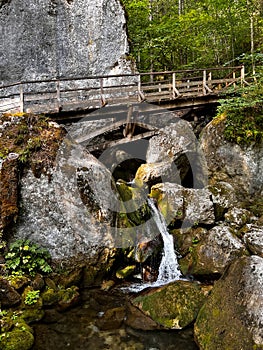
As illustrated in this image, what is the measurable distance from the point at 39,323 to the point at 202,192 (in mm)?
7096

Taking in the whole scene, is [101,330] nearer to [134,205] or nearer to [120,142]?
[134,205]

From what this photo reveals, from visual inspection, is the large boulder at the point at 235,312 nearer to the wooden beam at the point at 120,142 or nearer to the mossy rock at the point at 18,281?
the mossy rock at the point at 18,281

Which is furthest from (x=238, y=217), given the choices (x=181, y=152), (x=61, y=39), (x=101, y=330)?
(x=61, y=39)

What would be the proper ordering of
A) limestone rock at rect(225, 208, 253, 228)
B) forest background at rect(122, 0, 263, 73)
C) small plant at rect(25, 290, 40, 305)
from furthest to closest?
forest background at rect(122, 0, 263, 73), limestone rock at rect(225, 208, 253, 228), small plant at rect(25, 290, 40, 305)

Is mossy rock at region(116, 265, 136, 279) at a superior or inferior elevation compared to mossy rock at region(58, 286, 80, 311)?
inferior

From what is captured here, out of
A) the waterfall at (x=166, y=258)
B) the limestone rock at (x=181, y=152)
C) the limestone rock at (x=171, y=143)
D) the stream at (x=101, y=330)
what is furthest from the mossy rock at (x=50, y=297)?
the limestone rock at (x=171, y=143)

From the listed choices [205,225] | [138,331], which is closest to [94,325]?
[138,331]

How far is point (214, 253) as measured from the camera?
9406mm

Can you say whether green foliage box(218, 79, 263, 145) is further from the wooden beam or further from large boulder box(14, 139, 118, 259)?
large boulder box(14, 139, 118, 259)

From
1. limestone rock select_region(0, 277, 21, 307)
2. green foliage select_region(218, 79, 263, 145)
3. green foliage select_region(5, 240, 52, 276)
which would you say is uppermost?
green foliage select_region(218, 79, 263, 145)

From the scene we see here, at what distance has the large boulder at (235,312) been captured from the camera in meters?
5.48

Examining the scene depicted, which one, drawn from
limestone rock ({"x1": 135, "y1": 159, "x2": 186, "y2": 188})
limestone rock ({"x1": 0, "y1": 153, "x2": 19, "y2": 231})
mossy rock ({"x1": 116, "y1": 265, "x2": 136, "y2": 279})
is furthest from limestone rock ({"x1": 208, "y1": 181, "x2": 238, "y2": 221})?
limestone rock ({"x1": 0, "y1": 153, "x2": 19, "y2": 231})

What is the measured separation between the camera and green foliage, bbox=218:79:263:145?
12.5m

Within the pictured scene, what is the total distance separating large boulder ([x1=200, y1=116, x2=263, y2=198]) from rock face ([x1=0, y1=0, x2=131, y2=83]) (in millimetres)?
7067
